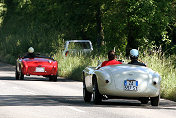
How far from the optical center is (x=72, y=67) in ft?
95.0

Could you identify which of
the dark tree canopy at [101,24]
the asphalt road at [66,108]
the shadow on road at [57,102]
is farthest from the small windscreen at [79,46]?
the shadow on road at [57,102]

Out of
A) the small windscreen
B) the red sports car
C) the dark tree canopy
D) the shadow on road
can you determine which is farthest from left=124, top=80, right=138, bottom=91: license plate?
the small windscreen

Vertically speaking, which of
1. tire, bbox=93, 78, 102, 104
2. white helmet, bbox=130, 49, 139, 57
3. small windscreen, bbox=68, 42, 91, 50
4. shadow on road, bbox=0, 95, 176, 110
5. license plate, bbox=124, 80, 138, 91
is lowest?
shadow on road, bbox=0, 95, 176, 110

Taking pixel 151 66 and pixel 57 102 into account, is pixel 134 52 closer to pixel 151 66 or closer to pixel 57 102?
pixel 57 102

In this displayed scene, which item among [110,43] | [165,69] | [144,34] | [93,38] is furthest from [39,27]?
[165,69]

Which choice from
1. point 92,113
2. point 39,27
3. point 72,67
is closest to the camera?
point 92,113

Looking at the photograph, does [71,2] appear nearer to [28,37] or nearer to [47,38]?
[47,38]

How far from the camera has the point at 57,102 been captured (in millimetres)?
15203

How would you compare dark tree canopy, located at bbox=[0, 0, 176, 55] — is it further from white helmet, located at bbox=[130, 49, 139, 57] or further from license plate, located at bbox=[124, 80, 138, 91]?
license plate, located at bbox=[124, 80, 138, 91]

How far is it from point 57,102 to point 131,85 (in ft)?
7.44

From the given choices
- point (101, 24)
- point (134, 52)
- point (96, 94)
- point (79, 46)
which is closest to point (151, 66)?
point (134, 52)

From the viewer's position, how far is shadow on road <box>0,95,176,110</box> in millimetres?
14562

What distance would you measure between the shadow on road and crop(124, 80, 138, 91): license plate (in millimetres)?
693

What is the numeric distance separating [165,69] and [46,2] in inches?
1078
